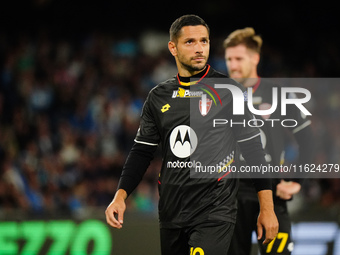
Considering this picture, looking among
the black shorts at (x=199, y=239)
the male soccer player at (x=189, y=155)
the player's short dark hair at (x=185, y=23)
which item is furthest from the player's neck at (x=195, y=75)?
the black shorts at (x=199, y=239)

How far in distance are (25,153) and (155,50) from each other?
4790mm

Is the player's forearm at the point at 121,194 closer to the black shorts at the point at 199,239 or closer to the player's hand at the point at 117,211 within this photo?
the player's hand at the point at 117,211

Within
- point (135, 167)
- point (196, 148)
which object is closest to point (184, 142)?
point (196, 148)

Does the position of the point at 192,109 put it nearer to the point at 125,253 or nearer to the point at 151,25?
the point at 125,253

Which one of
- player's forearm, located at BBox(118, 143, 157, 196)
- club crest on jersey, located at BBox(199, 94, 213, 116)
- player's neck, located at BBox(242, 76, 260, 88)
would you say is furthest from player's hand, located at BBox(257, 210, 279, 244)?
player's neck, located at BBox(242, 76, 260, 88)

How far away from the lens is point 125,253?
7273 mm

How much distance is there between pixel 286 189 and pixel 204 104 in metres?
1.25

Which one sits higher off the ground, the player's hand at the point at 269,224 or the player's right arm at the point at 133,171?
the player's right arm at the point at 133,171

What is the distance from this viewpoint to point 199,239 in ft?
13.3

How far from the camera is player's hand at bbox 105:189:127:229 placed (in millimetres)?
4105

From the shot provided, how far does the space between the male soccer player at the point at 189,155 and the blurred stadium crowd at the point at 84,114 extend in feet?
15.1

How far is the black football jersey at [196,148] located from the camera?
419 cm

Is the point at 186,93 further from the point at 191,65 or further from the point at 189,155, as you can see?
the point at 189,155

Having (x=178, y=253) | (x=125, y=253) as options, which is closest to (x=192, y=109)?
(x=178, y=253)
